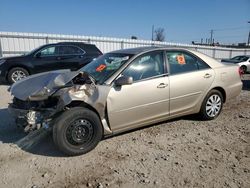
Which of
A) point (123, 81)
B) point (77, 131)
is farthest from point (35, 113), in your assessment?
point (123, 81)

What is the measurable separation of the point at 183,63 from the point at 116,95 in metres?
1.64

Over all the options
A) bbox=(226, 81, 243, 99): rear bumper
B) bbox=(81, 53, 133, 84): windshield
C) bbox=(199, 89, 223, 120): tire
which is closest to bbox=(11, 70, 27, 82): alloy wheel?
bbox=(81, 53, 133, 84): windshield

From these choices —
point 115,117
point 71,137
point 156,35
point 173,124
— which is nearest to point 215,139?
point 173,124

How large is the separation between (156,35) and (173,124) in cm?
7032

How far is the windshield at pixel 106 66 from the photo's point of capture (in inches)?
162

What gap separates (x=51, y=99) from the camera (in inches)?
153

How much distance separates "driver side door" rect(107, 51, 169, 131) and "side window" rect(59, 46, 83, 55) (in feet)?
21.0

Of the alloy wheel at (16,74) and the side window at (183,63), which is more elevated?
the side window at (183,63)

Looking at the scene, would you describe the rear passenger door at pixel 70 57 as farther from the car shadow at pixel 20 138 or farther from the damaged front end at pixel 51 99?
the damaged front end at pixel 51 99

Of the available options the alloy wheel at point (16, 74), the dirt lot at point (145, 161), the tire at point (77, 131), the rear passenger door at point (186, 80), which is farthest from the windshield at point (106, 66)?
the alloy wheel at point (16, 74)

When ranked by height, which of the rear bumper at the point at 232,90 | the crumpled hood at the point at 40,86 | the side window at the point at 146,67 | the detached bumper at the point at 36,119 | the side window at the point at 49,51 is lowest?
the detached bumper at the point at 36,119

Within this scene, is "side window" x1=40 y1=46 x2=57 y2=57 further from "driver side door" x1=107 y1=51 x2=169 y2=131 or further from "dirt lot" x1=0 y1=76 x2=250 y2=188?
"driver side door" x1=107 y1=51 x2=169 y2=131

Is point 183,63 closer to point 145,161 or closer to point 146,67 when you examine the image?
point 146,67

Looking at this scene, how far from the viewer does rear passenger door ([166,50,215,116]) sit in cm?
453
